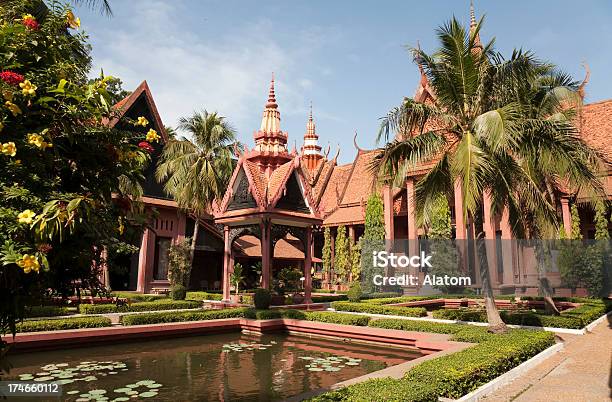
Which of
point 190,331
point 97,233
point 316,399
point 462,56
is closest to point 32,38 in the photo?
point 97,233

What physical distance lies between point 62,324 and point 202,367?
471 cm

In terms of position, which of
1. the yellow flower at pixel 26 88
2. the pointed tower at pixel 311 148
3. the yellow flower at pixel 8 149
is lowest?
the yellow flower at pixel 8 149

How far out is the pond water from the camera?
711 cm

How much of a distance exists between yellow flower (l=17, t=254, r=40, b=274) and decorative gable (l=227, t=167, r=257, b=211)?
15.2 metres

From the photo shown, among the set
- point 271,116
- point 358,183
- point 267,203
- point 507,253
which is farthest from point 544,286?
point 358,183

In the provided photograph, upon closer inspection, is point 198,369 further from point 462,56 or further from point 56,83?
point 462,56

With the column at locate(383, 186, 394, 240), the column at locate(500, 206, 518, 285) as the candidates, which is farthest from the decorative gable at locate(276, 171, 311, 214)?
the column at locate(500, 206, 518, 285)

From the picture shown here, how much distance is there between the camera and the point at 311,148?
5862 cm

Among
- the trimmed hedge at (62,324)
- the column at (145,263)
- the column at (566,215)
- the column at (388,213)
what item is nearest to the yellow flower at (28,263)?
the trimmed hedge at (62,324)

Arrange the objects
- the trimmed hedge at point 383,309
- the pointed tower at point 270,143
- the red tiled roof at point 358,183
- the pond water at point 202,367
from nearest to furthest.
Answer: the pond water at point 202,367
the trimmed hedge at point 383,309
the pointed tower at point 270,143
the red tiled roof at point 358,183

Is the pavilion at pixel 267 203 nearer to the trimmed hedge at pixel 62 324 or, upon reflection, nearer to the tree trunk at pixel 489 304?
the trimmed hedge at pixel 62 324

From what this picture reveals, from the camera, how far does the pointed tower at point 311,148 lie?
56.5 m

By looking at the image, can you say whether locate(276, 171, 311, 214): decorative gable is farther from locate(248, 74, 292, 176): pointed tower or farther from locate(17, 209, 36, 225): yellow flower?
locate(17, 209, 36, 225): yellow flower

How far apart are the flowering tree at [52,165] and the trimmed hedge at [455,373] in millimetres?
3098
